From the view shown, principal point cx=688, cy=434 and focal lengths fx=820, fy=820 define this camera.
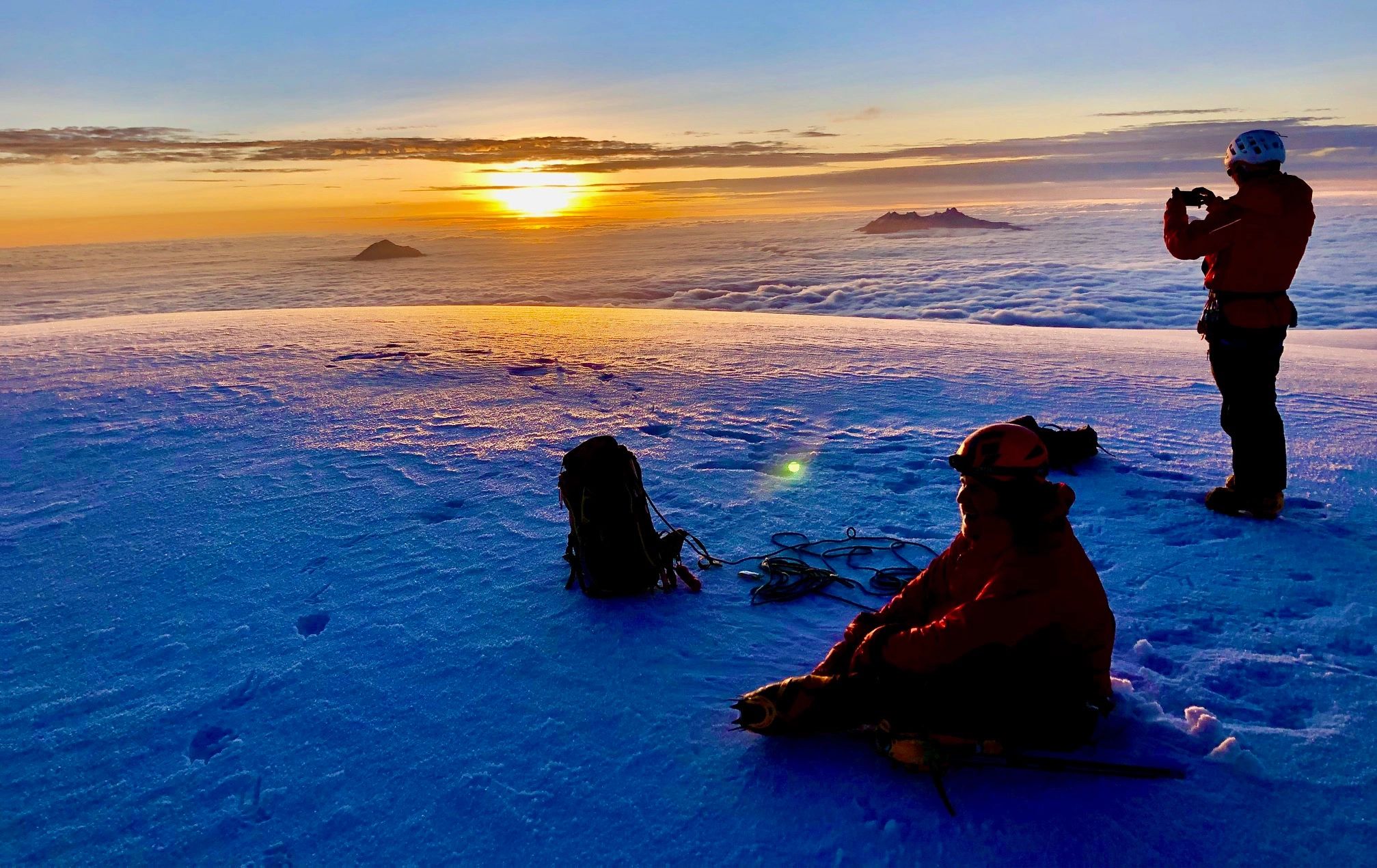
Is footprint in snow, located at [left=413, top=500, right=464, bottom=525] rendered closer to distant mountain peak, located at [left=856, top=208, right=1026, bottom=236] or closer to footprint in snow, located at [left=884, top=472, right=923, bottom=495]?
footprint in snow, located at [left=884, top=472, right=923, bottom=495]

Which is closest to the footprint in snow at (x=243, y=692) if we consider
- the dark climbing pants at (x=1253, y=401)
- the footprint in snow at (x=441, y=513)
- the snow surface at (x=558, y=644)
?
the snow surface at (x=558, y=644)

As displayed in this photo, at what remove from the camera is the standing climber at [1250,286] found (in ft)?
14.1

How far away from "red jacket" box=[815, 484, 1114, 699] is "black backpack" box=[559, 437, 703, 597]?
1611 millimetres

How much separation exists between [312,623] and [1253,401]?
5.16 m

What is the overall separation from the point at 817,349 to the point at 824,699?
9016 mm

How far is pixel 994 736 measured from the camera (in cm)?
267

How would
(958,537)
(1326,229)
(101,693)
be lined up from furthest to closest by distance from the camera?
(1326,229) → (101,693) → (958,537)

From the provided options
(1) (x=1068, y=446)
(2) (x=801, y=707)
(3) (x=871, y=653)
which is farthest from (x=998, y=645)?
(1) (x=1068, y=446)

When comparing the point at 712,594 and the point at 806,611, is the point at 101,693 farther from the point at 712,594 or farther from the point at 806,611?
the point at 806,611

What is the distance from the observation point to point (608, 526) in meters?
4.05

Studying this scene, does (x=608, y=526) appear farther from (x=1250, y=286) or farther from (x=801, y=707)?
(x=1250, y=286)

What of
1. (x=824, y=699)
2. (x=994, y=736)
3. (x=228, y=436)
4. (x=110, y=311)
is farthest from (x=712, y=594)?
(x=110, y=311)

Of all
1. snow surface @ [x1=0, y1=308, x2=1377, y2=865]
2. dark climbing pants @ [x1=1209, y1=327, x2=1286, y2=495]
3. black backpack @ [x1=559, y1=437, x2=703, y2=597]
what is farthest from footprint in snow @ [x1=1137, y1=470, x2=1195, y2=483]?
black backpack @ [x1=559, y1=437, x2=703, y2=597]

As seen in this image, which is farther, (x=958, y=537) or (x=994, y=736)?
(x=958, y=537)
